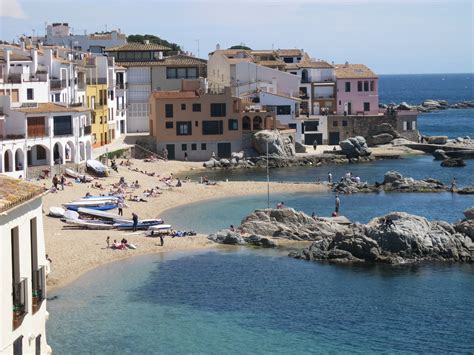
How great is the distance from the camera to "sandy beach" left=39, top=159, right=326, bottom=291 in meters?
41.1

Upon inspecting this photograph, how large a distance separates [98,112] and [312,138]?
2535cm

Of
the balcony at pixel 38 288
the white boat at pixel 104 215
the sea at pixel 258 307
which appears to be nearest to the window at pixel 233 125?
the white boat at pixel 104 215

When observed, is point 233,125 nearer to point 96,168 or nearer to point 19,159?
point 96,168

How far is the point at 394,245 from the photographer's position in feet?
142

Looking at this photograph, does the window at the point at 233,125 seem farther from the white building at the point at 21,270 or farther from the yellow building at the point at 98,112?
the white building at the point at 21,270

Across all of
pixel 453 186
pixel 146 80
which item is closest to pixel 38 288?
pixel 453 186

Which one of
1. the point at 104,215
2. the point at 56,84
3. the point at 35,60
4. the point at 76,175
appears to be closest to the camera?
the point at 104,215

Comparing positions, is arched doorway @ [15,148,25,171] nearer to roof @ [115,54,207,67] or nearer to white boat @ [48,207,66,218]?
white boat @ [48,207,66,218]

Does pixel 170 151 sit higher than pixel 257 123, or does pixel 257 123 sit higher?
pixel 257 123

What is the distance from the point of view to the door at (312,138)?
96.4 m


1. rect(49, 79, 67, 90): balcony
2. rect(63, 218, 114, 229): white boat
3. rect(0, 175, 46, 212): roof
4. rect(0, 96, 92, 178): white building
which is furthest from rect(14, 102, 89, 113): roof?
rect(0, 175, 46, 212): roof

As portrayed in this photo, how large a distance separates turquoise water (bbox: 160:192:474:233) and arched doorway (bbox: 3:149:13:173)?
10.5 metres

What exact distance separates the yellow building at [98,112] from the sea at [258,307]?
37.1m

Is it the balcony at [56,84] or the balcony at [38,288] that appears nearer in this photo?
the balcony at [38,288]
